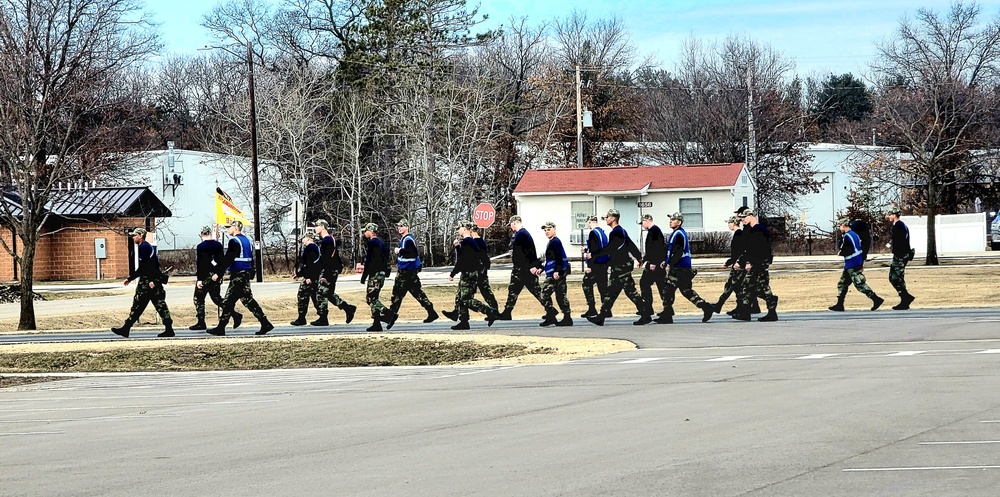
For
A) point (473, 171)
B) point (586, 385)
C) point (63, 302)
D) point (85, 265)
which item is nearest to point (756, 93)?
point (473, 171)

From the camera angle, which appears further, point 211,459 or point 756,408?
point 756,408

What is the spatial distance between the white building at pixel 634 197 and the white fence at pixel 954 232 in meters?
7.67

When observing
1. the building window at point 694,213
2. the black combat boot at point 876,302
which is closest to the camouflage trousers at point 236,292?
the black combat boot at point 876,302

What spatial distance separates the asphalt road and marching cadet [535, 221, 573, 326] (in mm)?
5740

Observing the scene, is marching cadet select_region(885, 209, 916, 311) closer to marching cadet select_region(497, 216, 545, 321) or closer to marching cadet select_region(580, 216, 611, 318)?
marching cadet select_region(580, 216, 611, 318)

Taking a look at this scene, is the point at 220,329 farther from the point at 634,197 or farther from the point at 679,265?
the point at 634,197

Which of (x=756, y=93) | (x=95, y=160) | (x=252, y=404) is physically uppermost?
(x=756, y=93)

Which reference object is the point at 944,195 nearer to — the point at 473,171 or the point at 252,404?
the point at 473,171

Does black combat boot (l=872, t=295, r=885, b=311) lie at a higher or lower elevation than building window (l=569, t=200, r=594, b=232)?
lower

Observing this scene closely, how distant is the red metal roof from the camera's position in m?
56.4

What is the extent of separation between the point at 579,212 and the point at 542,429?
47.4 meters

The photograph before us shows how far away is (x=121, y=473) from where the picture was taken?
838 cm

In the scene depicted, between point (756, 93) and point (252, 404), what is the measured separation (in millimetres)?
63575

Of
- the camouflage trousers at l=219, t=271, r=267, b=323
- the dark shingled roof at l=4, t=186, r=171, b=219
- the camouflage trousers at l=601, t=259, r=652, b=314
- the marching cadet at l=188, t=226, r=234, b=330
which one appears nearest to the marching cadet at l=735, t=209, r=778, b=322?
the camouflage trousers at l=601, t=259, r=652, b=314
